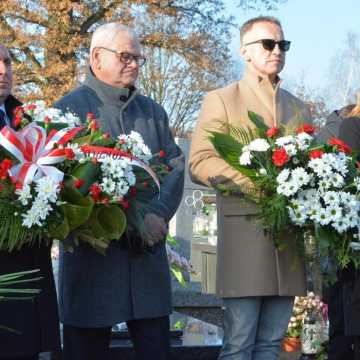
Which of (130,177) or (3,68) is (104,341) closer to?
(130,177)

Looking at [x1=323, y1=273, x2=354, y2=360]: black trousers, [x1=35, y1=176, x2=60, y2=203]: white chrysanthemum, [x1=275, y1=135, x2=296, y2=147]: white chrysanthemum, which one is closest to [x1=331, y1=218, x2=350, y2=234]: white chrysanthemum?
[x1=275, y1=135, x2=296, y2=147]: white chrysanthemum

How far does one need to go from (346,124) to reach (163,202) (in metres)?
1.24

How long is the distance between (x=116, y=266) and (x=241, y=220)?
666 mm

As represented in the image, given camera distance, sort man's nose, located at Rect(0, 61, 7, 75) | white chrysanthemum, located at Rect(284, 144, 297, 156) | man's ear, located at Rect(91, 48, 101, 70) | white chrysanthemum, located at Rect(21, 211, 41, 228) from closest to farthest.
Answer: white chrysanthemum, located at Rect(21, 211, 41, 228)
man's nose, located at Rect(0, 61, 7, 75)
white chrysanthemum, located at Rect(284, 144, 297, 156)
man's ear, located at Rect(91, 48, 101, 70)

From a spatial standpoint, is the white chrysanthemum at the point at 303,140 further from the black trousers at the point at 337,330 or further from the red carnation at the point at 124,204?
the black trousers at the point at 337,330

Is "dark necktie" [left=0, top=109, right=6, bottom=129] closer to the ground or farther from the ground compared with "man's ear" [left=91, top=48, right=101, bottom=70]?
closer to the ground

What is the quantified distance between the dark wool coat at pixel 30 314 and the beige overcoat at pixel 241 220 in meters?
0.97

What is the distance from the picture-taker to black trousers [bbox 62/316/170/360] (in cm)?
393

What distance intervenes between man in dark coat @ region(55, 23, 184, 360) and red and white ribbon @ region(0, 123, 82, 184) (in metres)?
0.74

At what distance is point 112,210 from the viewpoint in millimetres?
3289

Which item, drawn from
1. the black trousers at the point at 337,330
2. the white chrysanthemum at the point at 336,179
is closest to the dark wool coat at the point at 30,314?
the white chrysanthemum at the point at 336,179

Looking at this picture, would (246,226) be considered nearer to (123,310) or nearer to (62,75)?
(123,310)

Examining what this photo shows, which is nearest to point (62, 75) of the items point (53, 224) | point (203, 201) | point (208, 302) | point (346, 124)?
point (203, 201)

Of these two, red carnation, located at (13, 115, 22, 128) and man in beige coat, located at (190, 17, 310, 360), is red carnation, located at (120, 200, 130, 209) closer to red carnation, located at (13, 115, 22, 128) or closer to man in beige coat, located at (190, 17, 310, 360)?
red carnation, located at (13, 115, 22, 128)
